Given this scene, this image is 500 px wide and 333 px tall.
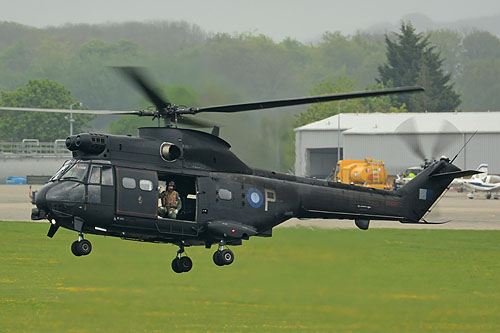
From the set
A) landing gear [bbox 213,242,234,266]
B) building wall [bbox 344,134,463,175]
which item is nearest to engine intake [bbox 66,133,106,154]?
landing gear [bbox 213,242,234,266]

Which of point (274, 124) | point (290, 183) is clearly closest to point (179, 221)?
point (290, 183)

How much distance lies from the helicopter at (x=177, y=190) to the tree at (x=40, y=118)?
115m

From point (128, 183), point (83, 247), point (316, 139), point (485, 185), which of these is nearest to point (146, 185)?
point (128, 183)

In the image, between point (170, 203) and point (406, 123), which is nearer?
point (170, 203)

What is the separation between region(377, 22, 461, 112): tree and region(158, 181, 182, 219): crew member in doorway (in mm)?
→ 131645

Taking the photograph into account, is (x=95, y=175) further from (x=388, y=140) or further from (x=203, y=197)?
(x=388, y=140)

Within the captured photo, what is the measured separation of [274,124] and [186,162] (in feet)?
51.0

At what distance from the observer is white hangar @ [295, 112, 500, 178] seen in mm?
99875

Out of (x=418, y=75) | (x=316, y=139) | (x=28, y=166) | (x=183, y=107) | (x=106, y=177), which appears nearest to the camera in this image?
(x=106, y=177)

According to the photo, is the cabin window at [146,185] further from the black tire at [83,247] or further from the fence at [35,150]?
the fence at [35,150]

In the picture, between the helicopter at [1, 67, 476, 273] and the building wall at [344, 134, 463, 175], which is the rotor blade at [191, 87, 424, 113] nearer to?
the helicopter at [1, 67, 476, 273]

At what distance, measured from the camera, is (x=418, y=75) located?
16588cm

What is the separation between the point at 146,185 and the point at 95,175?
1.47 m

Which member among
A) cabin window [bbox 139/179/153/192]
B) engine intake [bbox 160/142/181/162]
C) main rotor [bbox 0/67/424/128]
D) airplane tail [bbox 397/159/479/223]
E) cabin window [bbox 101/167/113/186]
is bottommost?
airplane tail [bbox 397/159/479/223]
